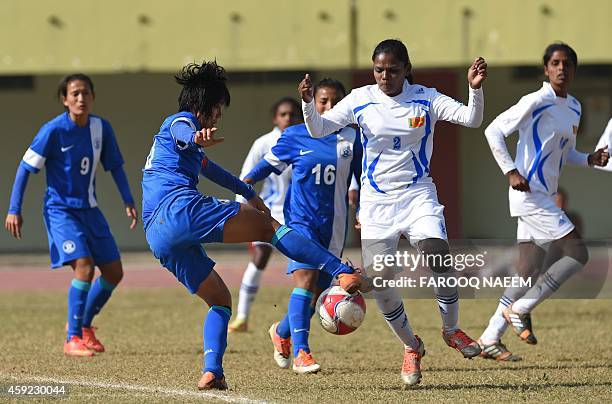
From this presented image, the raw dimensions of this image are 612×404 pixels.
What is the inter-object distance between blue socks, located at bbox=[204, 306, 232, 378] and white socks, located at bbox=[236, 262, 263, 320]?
415 cm

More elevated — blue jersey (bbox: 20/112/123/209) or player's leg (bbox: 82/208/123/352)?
blue jersey (bbox: 20/112/123/209)

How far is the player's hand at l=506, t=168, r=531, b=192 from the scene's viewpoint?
8.73 meters

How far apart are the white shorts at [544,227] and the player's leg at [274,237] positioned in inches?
106

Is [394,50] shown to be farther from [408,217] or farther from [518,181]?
[518,181]

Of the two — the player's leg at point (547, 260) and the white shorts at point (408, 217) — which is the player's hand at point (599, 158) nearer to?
the player's leg at point (547, 260)

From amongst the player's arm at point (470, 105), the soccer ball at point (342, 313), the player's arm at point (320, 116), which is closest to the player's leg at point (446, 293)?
the soccer ball at point (342, 313)

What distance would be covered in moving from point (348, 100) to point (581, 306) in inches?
259

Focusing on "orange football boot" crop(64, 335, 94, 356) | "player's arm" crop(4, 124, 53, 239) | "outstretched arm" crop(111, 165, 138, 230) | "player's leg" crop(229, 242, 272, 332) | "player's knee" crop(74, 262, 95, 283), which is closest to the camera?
"orange football boot" crop(64, 335, 94, 356)

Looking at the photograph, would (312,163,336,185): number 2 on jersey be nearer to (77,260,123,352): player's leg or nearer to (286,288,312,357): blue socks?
(286,288,312,357): blue socks

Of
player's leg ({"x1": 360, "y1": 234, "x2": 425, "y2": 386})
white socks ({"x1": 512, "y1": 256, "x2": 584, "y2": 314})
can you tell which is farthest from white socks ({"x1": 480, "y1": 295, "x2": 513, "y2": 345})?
player's leg ({"x1": 360, "y1": 234, "x2": 425, "y2": 386})

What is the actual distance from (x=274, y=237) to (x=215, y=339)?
2.47 feet

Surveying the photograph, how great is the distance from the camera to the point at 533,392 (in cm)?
732

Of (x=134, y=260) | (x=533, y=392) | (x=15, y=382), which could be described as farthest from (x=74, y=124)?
(x=134, y=260)

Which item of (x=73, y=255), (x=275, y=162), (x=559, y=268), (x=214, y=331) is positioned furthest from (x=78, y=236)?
(x=559, y=268)
